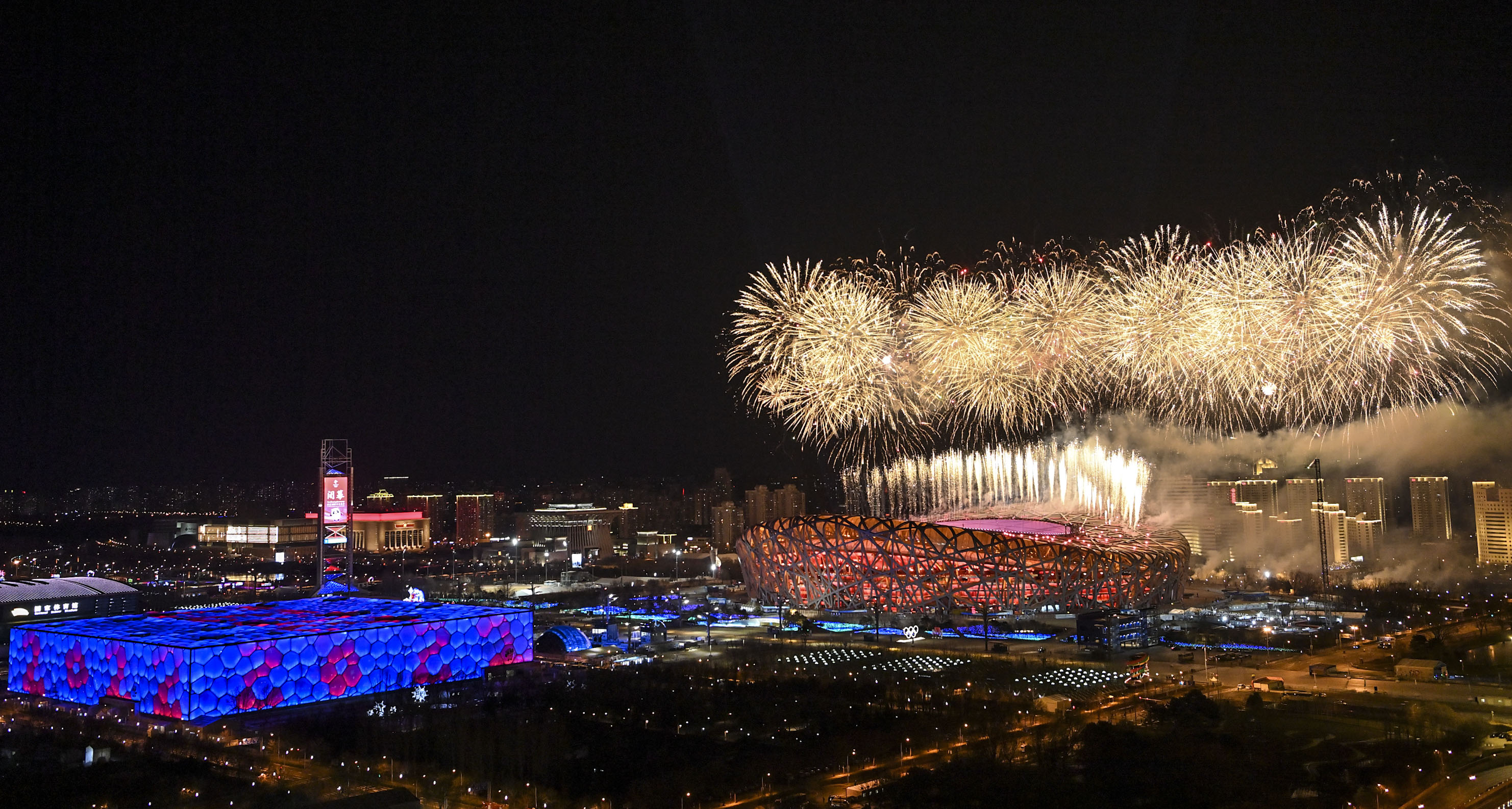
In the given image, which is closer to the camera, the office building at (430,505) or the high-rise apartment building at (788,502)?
the high-rise apartment building at (788,502)

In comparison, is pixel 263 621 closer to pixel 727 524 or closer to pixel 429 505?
pixel 727 524

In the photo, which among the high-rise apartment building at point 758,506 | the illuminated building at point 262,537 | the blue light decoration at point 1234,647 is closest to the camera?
the blue light decoration at point 1234,647

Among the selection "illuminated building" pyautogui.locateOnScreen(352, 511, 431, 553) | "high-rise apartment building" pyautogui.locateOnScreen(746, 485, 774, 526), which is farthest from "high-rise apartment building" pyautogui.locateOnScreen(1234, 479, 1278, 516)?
"illuminated building" pyautogui.locateOnScreen(352, 511, 431, 553)

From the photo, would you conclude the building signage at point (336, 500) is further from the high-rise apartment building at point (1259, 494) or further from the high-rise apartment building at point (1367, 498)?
the high-rise apartment building at point (1367, 498)

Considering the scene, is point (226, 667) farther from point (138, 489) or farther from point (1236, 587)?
point (138, 489)

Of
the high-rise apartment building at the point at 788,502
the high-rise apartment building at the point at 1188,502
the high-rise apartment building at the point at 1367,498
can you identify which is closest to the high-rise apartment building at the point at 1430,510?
the high-rise apartment building at the point at 1367,498

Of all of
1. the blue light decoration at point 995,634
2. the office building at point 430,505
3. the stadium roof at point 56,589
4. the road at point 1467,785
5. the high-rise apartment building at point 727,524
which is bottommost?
the blue light decoration at point 995,634

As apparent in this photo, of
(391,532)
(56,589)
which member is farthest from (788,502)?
(56,589)
